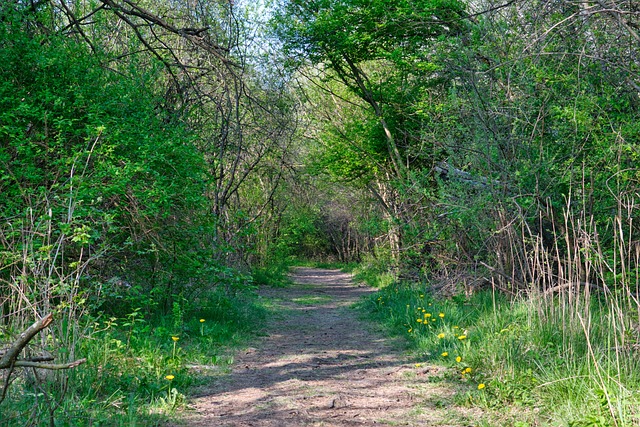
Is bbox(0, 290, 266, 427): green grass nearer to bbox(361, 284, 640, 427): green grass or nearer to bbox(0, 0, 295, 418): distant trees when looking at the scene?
bbox(0, 0, 295, 418): distant trees

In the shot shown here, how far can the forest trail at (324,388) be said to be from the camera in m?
4.54

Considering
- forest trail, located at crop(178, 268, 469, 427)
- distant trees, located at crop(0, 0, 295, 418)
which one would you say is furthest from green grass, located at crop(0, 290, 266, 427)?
distant trees, located at crop(0, 0, 295, 418)

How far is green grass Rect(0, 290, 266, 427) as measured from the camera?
3938mm

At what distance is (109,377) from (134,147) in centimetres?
331

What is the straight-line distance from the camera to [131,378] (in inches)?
197

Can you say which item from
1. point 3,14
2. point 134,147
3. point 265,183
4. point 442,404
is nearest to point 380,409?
point 442,404

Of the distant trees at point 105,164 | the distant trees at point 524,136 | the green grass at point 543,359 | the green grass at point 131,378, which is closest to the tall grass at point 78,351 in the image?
the green grass at point 131,378

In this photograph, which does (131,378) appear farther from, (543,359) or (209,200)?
(209,200)

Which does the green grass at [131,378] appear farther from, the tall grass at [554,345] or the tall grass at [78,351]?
the tall grass at [554,345]

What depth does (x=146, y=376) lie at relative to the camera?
5.14 meters

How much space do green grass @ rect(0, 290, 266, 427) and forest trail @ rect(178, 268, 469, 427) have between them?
0.89ft

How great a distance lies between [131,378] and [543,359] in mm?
3598

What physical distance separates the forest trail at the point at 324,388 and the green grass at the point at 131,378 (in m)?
0.27

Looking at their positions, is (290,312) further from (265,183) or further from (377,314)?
(265,183)
